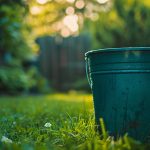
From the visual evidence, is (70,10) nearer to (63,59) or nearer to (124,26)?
(63,59)

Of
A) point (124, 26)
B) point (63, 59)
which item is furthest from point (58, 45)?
point (124, 26)

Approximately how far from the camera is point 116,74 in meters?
3.23

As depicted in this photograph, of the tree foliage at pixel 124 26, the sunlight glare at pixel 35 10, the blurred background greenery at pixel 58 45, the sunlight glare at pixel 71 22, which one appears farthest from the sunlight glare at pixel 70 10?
the tree foliage at pixel 124 26

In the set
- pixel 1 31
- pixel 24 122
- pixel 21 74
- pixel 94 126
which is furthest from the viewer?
pixel 21 74

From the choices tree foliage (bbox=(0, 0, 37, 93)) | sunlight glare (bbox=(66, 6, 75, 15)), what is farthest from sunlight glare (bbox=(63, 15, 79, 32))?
tree foliage (bbox=(0, 0, 37, 93))

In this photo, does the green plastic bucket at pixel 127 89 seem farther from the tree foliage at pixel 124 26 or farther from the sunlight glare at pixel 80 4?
the sunlight glare at pixel 80 4

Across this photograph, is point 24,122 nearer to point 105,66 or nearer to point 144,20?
point 105,66

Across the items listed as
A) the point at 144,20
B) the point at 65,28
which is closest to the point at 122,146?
the point at 144,20

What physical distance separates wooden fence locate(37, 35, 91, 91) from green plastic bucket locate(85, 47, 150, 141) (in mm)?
11918

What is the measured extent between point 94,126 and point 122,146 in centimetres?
65

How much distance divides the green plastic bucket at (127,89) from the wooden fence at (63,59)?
11.9 meters

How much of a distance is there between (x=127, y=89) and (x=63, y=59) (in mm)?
12583

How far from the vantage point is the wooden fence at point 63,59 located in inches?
609

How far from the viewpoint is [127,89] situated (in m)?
3.21
